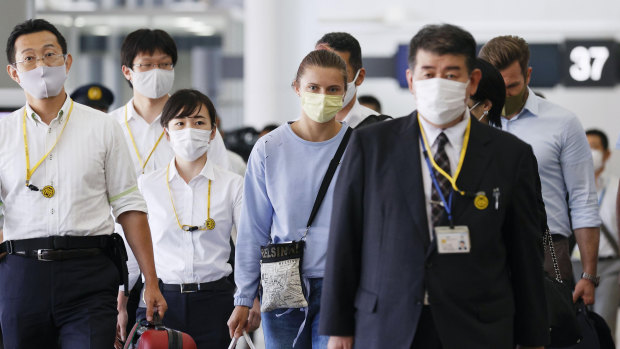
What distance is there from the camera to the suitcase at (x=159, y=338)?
4.06m

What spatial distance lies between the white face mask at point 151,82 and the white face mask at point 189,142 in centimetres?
57

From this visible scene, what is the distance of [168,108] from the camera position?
4.86m

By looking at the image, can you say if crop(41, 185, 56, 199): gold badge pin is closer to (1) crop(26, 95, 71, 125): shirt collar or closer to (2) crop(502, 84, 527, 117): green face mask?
(1) crop(26, 95, 71, 125): shirt collar

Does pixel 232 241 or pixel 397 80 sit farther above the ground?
pixel 397 80

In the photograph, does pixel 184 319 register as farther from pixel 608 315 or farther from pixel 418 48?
pixel 608 315

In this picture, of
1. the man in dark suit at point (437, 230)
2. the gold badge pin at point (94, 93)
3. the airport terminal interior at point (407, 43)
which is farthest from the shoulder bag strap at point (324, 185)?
the airport terminal interior at point (407, 43)

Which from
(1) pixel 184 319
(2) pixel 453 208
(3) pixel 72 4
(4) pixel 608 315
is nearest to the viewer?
(2) pixel 453 208

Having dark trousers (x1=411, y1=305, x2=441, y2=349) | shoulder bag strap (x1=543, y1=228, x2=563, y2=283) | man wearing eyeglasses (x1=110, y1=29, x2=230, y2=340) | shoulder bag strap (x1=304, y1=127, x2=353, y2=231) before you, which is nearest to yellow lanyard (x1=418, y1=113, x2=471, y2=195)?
dark trousers (x1=411, y1=305, x2=441, y2=349)

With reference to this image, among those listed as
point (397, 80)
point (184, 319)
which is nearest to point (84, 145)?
point (184, 319)

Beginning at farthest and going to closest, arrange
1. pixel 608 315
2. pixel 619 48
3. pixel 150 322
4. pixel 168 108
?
pixel 619 48 → pixel 608 315 → pixel 168 108 → pixel 150 322

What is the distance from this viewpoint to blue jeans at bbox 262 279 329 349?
380cm

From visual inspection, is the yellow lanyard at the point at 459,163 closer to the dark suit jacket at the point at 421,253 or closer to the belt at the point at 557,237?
the dark suit jacket at the point at 421,253

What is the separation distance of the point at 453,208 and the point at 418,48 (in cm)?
52

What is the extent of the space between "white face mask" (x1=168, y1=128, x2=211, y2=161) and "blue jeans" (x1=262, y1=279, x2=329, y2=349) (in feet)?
3.67
